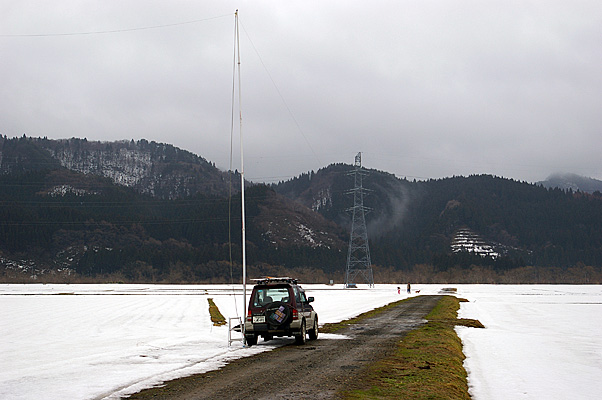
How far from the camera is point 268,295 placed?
914 inches

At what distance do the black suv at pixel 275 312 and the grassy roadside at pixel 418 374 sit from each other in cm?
424

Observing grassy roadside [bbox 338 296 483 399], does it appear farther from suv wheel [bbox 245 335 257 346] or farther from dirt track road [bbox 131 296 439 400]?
suv wheel [bbox 245 335 257 346]

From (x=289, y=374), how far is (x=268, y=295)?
7904 mm

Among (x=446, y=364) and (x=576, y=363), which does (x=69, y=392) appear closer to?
(x=446, y=364)

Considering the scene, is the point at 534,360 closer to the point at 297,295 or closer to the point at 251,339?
the point at 297,295

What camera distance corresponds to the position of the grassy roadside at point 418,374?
512 inches

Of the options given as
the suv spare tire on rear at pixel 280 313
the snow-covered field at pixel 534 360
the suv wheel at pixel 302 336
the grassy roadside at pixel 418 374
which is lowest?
the snow-covered field at pixel 534 360

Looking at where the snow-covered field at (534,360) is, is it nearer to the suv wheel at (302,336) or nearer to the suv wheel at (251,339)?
the suv wheel at (302,336)

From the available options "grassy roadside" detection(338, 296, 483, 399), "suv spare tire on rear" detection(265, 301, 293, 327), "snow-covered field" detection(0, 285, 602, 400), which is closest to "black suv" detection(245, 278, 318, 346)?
"suv spare tire on rear" detection(265, 301, 293, 327)

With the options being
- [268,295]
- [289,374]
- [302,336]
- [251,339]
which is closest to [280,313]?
[268,295]

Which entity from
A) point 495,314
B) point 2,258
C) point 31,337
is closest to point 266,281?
point 31,337

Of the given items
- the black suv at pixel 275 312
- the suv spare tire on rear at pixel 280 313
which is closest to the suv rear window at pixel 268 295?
the black suv at pixel 275 312

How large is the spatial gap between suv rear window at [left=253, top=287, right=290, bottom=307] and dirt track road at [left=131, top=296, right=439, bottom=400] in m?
2.01

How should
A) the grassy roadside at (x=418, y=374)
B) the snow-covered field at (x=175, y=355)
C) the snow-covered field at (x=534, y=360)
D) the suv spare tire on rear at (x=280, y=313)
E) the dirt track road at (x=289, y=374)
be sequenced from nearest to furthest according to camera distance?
the dirt track road at (x=289, y=374) → the grassy roadside at (x=418, y=374) → the snow-covered field at (x=175, y=355) → the snow-covered field at (x=534, y=360) → the suv spare tire on rear at (x=280, y=313)
